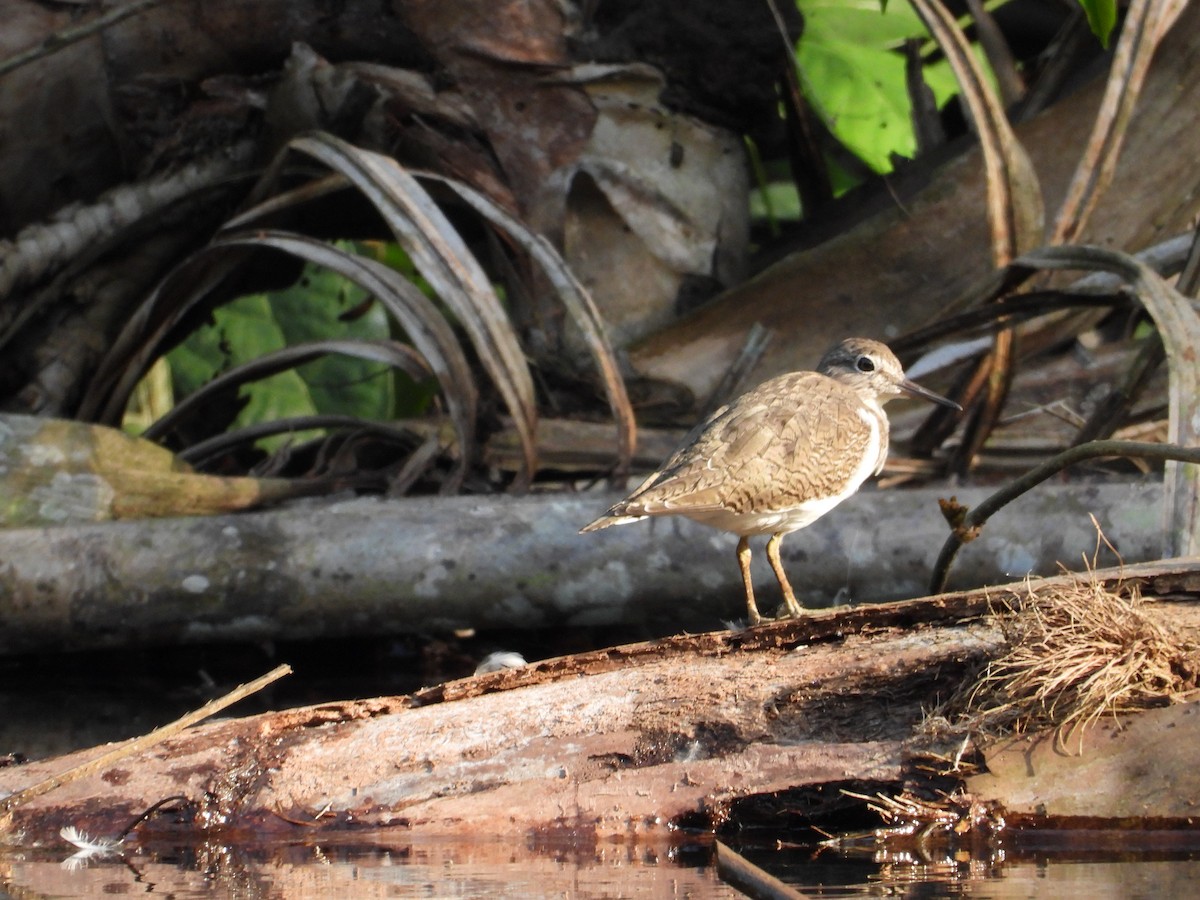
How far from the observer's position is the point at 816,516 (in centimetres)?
486

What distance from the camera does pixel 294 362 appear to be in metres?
6.44

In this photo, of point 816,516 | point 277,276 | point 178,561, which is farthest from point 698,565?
point 277,276

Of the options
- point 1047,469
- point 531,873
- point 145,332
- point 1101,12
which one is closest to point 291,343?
point 145,332

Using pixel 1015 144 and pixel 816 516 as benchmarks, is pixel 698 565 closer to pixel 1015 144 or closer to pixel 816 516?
pixel 816 516

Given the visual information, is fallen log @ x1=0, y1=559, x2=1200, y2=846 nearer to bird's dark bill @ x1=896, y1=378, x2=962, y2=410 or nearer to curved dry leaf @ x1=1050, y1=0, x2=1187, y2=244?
bird's dark bill @ x1=896, y1=378, x2=962, y2=410

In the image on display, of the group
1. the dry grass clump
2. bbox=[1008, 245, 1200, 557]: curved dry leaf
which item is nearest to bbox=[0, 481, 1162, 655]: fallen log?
bbox=[1008, 245, 1200, 557]: curved dry leaf

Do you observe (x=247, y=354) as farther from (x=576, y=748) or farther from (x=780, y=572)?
(x=576, y=748)

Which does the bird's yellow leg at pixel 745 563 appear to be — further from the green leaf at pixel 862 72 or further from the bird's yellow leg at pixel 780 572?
the green leaf at pixel 862 72

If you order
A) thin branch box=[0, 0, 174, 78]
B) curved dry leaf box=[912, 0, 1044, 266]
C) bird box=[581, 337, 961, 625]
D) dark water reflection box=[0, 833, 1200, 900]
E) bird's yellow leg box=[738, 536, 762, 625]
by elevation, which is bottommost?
dark water reflection box=[0, 833, 1200, 900]

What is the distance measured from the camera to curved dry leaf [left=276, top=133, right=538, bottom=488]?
18.6 feet

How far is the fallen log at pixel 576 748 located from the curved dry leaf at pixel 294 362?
2680mm

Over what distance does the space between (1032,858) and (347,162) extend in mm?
3750

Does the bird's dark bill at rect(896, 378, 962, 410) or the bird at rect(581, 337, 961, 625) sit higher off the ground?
the bird's dark bill at rect(896, 378, 962, 410)

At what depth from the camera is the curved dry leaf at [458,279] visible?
5660 millimetres
